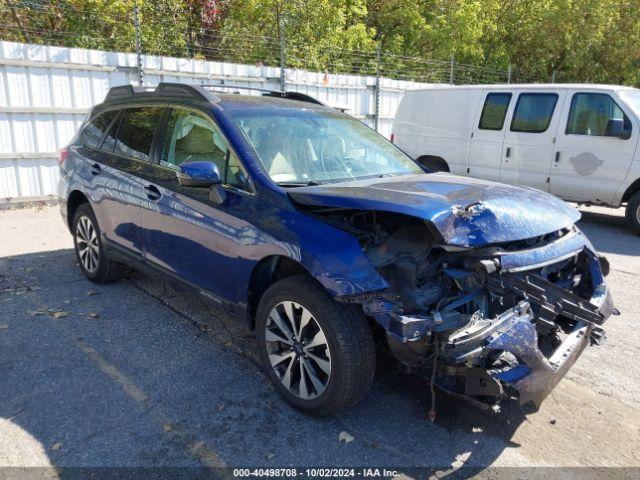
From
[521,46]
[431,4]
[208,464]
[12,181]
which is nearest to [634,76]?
[521,46]

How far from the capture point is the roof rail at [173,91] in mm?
3979

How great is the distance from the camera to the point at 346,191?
10.2 ft

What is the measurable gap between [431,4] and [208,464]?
22.0 m

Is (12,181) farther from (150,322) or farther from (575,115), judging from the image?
(575,115)

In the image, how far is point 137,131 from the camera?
14.9 ft

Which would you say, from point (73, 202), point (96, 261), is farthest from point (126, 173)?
point (73, 202)

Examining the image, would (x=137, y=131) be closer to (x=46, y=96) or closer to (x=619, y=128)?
(x=46, y=96)

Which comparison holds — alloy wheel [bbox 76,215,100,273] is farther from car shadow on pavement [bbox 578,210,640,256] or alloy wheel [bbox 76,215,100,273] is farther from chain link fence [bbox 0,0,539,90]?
chain link fence [bbox 0,0,539,90]

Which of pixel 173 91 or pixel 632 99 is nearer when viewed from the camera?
pixel 173 91

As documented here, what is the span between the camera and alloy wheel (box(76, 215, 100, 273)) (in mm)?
5129

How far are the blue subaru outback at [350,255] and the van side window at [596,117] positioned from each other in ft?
15.8

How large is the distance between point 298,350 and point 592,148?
21.8 feet

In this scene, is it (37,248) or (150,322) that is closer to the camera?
(150,322)

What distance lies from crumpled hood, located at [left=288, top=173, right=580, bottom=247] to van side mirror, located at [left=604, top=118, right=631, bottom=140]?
4.87 meters
